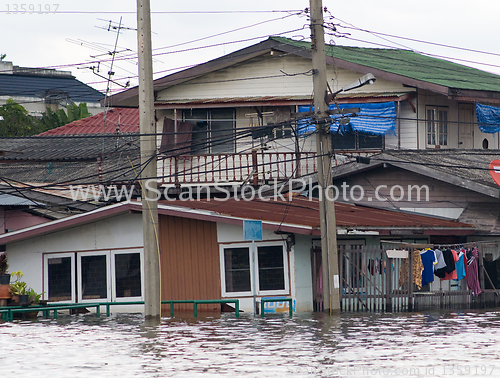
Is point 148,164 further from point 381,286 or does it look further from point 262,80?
point 262,80

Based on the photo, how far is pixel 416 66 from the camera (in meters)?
31.7

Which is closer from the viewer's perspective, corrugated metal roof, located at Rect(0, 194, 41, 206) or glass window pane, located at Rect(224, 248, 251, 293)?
glass window pane, located at Rect(224, 248, 251, 293)

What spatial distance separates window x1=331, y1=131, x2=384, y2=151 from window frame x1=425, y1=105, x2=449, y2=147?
68.6 inches

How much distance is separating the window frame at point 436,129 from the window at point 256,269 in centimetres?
837

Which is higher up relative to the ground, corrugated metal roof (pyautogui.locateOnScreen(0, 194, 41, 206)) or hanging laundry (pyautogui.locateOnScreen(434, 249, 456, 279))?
corrugated metal roof (pyautogui.locateOnScreen(0, 194, 41, 206))

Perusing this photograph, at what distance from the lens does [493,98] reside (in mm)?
28109

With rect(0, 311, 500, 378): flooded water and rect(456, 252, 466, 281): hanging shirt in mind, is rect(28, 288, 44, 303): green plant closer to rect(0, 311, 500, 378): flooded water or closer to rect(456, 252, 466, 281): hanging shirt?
rect(0, 311, 500, 378): flooded water

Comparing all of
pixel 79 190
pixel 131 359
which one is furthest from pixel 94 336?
pixel 79 190

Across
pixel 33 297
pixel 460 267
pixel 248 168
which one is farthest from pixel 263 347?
pixel 248 168

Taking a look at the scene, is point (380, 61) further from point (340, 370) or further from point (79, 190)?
point (340, 370)

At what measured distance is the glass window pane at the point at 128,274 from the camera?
23.4 metres

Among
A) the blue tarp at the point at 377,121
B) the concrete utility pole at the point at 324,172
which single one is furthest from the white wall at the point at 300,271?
the blue tarp at the point at 377,121

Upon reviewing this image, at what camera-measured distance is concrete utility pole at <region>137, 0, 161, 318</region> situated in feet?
60.1

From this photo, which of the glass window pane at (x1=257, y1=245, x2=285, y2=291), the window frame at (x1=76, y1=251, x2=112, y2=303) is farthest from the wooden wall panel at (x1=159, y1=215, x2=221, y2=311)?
the window frame at (x1=76, y1=251, x2=112, y2=303)
